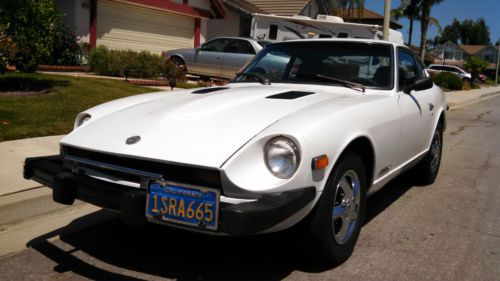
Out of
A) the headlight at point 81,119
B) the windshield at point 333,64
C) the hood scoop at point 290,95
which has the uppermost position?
the windshield at point 333,64

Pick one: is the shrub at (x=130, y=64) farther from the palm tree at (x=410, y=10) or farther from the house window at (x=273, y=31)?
the palm tree at (x=410, y=10)

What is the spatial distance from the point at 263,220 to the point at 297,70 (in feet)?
7.61

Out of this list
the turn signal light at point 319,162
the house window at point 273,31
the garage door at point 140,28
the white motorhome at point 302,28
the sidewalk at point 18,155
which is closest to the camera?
the turn signal light at point 319,162


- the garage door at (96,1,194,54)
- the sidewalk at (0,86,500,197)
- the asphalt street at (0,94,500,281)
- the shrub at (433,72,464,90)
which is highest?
the garage door at (96,1,194,54)

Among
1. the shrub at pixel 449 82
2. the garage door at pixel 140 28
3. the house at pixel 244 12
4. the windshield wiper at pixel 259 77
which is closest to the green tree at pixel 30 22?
the windshield wiper at pixel 259 77

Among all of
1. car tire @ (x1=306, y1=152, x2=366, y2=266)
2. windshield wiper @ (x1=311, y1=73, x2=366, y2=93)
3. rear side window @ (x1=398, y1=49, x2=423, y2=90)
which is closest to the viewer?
car tire @ (x1=306, y1=152, x2=366, y2=266)

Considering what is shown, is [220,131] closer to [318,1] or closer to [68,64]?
[68,64]

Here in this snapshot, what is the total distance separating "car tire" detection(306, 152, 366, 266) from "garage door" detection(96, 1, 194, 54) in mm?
13653

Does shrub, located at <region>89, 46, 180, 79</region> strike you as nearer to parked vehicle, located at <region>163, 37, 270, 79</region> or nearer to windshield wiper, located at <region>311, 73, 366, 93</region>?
parked vehicle, located at <region>163, 37, 270, 79</region>

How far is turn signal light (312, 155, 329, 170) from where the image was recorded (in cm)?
291

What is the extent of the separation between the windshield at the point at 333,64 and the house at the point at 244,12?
57.5 feet

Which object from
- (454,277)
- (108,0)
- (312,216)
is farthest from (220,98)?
(108,0)

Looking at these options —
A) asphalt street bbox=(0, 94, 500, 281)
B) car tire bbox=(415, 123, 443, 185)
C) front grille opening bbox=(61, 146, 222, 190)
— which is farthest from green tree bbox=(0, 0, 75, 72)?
car tire bbox=(415, 123, 443, 185)

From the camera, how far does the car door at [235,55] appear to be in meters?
13.7
